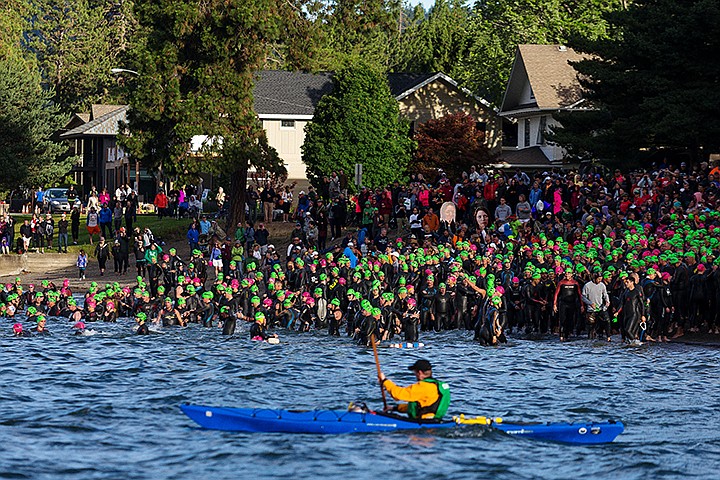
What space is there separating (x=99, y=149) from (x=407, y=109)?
30791 mm

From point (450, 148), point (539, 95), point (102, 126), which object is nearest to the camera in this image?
point (450, 148)

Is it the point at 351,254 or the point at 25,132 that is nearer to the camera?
the point at 351,254

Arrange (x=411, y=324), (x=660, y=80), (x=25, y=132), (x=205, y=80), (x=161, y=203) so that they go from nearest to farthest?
(x=411, y=324), (x=660, y=80), (x=205, y=80), (x=161, y=203), (x=25, y=132)

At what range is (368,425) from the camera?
67.6 feet

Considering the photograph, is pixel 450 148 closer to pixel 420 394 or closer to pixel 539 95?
pixel 539 95

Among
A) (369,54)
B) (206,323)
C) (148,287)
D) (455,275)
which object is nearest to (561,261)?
(455,275)

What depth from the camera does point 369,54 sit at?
3954 inches

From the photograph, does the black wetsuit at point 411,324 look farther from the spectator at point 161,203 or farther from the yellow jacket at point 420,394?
the spectator at point 161,203

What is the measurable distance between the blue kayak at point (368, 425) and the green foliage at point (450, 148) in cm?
4009

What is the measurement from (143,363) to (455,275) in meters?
9.15

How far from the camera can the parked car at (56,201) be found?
242 feet

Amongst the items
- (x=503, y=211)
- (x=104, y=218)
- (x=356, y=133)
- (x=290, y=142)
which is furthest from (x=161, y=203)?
(x=503, y=211)

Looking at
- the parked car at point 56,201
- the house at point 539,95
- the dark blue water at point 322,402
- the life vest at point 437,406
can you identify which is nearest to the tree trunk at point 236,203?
the dark blue water at point 322,402

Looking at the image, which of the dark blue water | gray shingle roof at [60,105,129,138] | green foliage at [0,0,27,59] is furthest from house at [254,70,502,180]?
the dark blue water
